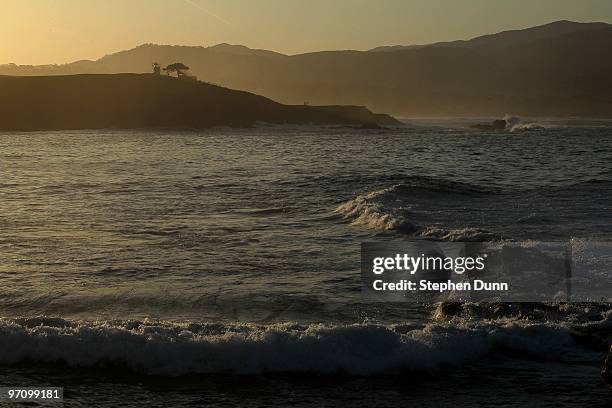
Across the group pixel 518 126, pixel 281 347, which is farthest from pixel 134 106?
pixel 281 347

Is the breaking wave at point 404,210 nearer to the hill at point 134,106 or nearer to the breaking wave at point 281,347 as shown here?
the breaking wave at point 281,347

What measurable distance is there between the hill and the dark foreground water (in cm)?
7259

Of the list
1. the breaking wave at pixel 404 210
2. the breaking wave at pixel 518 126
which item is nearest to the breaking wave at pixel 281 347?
the breaking wave at pixel 404 210

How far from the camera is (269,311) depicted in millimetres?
9438

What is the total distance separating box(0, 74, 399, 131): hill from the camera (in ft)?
299

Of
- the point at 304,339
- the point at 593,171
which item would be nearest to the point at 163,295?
the point at 304,339

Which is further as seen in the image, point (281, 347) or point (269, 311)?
point (269, 311)

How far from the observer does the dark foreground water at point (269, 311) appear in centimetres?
710

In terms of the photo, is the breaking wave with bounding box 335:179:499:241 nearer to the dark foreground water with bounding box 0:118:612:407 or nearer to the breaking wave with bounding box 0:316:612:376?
the dark foreground water with bounding box 0:118:612:407

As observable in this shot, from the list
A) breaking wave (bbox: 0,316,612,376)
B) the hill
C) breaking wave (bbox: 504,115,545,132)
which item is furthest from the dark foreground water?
breaking wave (bbox: 504,115,545,132)

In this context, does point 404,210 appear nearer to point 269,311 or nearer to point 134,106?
point 269,311

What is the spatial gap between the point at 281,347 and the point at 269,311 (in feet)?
5.59

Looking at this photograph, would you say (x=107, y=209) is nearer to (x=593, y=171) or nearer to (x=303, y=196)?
(x=303, y=196)

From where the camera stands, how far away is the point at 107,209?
61.2ft
